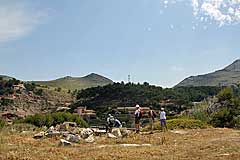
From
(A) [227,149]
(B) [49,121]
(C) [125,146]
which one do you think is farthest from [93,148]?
(B) [49,121]

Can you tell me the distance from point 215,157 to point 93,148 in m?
5.15

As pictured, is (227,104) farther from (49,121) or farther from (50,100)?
(50,100)

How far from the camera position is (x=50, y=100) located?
339 feet

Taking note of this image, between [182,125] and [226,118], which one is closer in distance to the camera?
[182,125]

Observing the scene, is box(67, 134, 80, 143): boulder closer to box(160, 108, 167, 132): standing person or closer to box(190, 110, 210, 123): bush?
box(160, 108, 167, 132): standing person

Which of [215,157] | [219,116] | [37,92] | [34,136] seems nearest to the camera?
[215,157]

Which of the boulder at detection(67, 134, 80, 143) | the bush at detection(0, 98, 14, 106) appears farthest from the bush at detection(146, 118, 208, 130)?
the bush at detection(0, 98, 14, 106)

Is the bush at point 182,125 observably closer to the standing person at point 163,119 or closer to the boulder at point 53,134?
the standing person at point 163,119

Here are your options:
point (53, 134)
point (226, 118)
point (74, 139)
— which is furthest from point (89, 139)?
point (226, 118)

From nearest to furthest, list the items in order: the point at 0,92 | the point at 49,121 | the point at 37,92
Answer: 1. the point at 49,121
2. the point at 0,92
3. the point at 37,92

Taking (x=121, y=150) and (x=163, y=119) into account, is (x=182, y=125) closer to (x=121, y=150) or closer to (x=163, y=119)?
(x=163, y=119)

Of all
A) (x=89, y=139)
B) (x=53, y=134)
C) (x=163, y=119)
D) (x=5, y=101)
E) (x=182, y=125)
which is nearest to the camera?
(x=89, y=139)

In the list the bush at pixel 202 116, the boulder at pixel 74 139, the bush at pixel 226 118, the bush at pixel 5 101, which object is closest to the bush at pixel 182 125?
the bush at pixel 226 118

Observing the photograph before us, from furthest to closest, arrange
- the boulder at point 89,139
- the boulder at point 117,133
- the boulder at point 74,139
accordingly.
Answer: the boulder at point 117,133 → the boulder at point 89,139 → the boulder at point 74,139
